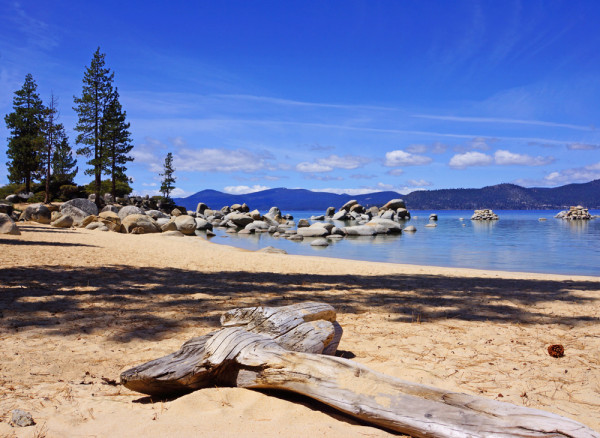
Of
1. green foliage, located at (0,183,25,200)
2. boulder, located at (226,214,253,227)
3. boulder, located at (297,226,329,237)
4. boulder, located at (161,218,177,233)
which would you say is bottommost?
boulder, located at (297,226,329,237)

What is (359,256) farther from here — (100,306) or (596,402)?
(596,402)

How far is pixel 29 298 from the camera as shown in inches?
223

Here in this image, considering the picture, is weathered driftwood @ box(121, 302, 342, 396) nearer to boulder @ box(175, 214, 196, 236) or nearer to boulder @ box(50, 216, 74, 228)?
boulder @ box(50, 216, 74, 228)

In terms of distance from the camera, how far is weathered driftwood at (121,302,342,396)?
2861mm

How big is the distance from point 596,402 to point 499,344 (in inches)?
53.2

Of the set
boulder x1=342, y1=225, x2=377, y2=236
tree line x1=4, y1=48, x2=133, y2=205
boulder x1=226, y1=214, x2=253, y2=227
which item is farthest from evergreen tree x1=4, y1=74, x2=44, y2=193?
boulder x1=342, y1=225, x2=377, y2=236

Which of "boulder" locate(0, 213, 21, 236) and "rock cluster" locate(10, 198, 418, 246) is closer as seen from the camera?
"boulder" locate(0, 213, 21, 236)

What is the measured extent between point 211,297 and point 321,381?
420cm

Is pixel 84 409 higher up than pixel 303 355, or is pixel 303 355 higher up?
pixel 303 355

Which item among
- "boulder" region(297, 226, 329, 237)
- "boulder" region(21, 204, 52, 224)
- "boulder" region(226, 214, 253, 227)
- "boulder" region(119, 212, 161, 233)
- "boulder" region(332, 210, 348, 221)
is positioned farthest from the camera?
"boulder" region(332, 210, 348, 221)

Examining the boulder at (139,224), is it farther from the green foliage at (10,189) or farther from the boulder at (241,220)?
the green foliage at (10,189)

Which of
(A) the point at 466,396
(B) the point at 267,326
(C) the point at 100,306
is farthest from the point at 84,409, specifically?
(C) the point at 100,306

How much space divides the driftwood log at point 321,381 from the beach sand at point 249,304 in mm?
139

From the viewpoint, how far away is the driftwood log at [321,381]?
2.12 meters
